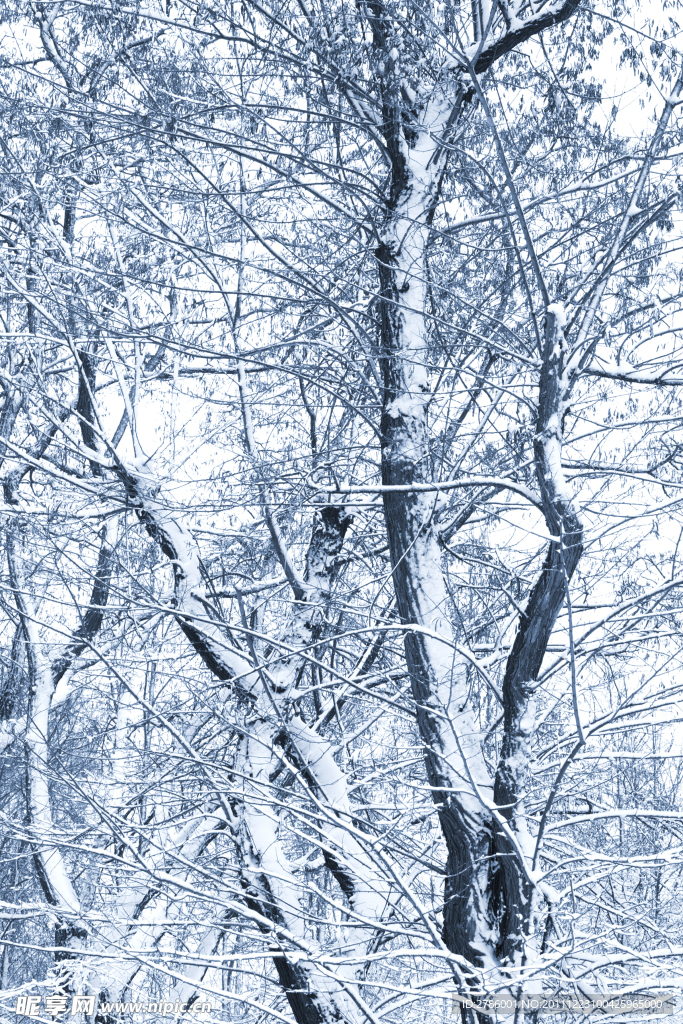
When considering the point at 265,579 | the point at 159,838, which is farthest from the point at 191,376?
the point at 159,838

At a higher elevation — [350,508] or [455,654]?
[350,508]

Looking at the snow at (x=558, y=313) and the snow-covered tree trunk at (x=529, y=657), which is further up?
the snow at (x=558, y=313)

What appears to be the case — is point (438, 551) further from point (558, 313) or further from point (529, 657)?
point (558, 313)

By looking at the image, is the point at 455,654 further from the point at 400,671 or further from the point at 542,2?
the point at 542,2

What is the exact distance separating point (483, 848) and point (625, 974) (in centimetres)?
165

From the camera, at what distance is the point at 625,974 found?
221 inches
